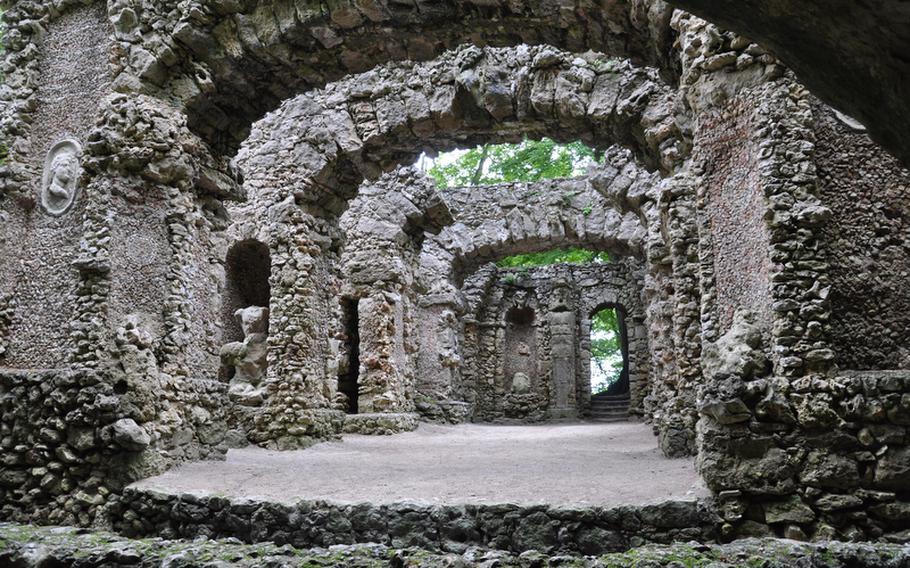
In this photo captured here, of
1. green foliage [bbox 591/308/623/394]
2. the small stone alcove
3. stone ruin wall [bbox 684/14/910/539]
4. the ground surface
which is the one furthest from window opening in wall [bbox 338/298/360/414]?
green foliage [bbox 591/308/623/394]

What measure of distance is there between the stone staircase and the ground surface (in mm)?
9327

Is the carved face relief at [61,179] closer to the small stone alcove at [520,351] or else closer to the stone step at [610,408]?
the small stone alcove at [520,351]

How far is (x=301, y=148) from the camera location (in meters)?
9.62

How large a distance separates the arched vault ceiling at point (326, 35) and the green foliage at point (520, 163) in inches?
608

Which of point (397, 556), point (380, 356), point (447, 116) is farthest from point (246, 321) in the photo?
point (397, 556)

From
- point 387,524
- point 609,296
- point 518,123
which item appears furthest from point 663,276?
point 609,296

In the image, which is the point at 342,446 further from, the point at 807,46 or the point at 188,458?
the point at 807,46

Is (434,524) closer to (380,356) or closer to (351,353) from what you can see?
(380,356)

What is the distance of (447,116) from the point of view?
866 cm

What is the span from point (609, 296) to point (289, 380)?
457 inches

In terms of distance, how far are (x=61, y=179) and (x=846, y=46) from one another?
6.13 metres

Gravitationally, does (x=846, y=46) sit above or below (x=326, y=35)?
below

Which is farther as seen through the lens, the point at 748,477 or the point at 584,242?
the point at 584,242

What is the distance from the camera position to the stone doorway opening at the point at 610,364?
18672 millimetres
